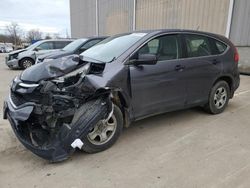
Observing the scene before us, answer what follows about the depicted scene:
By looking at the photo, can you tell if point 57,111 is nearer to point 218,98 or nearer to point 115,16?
point 218,98

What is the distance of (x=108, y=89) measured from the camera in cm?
286

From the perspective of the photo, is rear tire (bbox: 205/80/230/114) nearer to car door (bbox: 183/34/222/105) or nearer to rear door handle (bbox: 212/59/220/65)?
car door (bbox: 183/34/222/105)

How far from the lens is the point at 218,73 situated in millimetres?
4152

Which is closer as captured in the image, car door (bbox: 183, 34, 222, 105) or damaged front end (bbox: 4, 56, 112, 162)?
damaged front end (bbox: 4, 56, 112, 162)

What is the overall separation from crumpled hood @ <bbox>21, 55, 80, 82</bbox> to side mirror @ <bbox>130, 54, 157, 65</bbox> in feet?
2.76

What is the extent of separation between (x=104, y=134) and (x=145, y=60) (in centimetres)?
120

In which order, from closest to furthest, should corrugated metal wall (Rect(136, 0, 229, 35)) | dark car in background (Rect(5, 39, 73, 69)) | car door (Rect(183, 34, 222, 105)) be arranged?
1. car door (Rect(183, 34, 222, 105))
2. corrugated metal wall (Rect(136, 0, 229, 35))
3. dark car in background (Rect(5, 39, 73, 69))

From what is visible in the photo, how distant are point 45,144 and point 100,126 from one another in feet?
2.40

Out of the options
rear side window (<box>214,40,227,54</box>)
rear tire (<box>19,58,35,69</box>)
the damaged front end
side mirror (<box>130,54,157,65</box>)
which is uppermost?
rear side window (<box>214,40,227,54</box>)

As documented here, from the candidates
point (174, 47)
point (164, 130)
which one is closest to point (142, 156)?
point (164, 130)

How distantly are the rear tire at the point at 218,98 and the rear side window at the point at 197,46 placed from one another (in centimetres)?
70

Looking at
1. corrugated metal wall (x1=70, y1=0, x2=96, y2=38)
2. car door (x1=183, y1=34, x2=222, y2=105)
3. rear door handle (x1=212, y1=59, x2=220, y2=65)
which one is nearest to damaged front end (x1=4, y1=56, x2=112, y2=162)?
car door (x1=183, y1=34, x2=222, y2=105)

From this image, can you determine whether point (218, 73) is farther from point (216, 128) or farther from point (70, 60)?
point (70, 60)

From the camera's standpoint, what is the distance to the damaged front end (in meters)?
2.63
